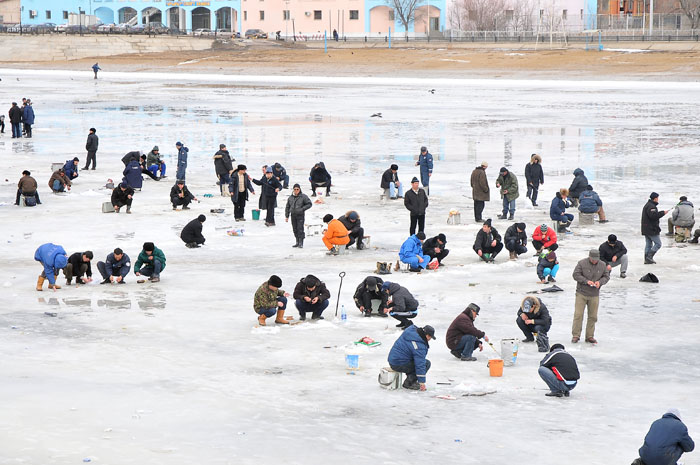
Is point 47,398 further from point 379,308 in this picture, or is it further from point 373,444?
point 379,308

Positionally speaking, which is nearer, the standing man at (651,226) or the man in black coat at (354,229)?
the standing man at (651,226)

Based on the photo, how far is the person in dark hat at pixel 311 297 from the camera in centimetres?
1543

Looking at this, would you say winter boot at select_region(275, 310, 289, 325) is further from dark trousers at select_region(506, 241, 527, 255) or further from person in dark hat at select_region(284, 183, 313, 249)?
dark trousers at select_region(506, 241, 527, 255)

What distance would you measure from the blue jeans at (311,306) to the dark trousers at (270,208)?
7.47 meters

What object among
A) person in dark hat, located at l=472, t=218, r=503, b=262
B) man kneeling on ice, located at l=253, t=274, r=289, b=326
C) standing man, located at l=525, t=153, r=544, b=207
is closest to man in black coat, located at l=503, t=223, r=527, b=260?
person in dark hat, located at l=472, t=218, r=503, b=262

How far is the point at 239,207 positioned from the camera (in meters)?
23.6

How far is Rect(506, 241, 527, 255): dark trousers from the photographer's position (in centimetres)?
1959

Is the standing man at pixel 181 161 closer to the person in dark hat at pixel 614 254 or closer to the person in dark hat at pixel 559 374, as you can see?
the person in dark hat at pixel 614 254

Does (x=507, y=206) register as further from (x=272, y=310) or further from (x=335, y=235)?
(x=272, y=310)

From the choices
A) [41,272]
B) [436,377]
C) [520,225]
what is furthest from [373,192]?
[436,377]

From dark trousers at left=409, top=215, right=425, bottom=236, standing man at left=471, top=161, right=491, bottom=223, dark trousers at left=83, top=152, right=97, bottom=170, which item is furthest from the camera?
dark trousers at left=83, top=152, right=97, bottom=170

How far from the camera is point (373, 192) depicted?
27328mm

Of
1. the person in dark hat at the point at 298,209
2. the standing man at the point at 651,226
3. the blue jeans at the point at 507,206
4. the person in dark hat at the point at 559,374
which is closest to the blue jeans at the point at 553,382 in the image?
the person in dark hat at the point at 559,374

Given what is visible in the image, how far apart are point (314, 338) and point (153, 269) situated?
450 centimetres
